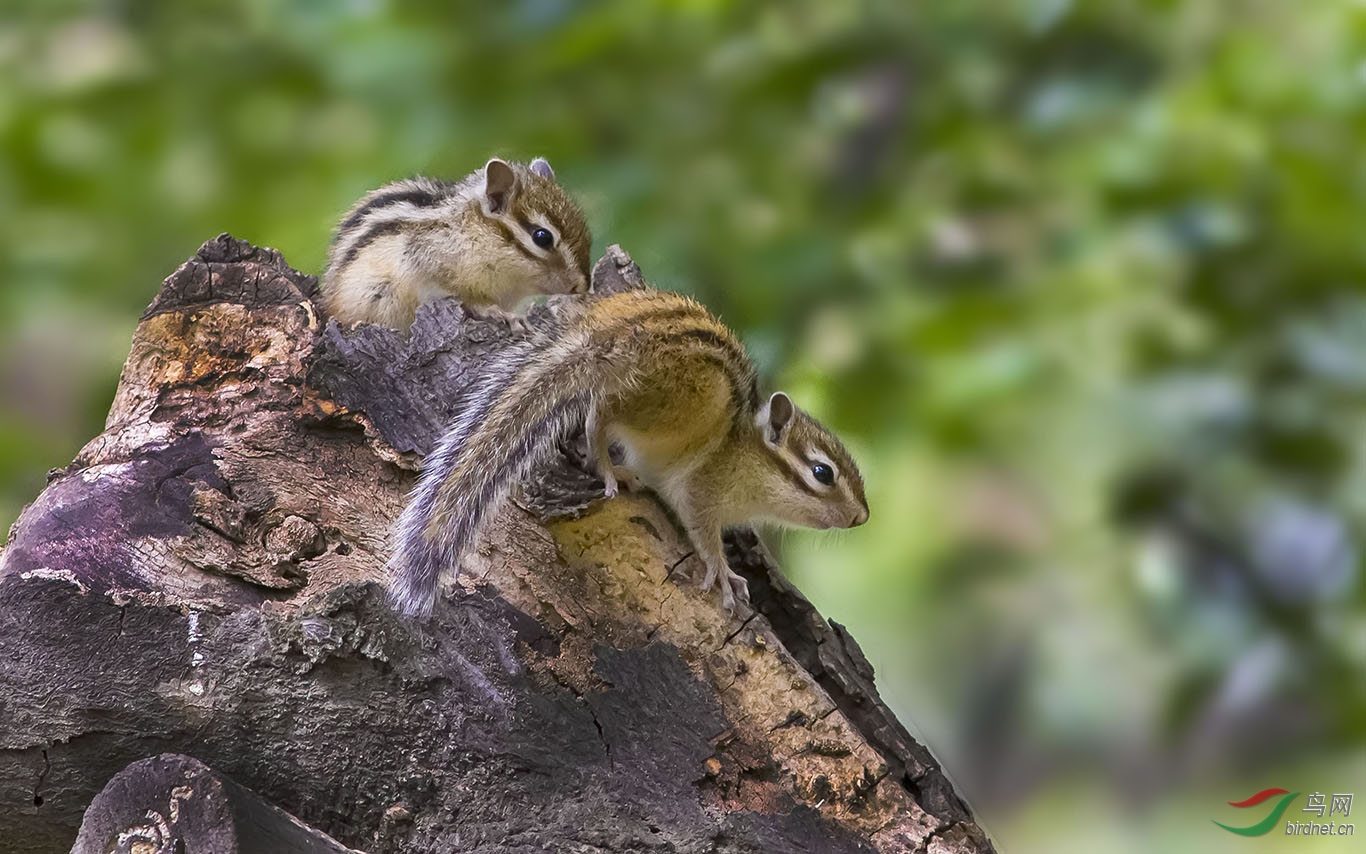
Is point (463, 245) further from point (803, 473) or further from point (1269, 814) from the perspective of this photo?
point (1269, 814)

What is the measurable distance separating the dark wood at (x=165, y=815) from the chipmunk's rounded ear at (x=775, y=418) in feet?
4.34

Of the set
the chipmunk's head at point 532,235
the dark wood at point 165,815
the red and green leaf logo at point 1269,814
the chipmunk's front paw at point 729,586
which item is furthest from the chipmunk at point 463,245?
Result: the red and green leaf logo at point 1269,814

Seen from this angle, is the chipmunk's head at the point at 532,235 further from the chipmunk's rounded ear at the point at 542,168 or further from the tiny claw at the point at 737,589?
the tiny claw at the point at 737,589

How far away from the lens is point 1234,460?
11.7 ft

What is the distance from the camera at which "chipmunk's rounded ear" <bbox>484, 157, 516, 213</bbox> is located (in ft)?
8.87

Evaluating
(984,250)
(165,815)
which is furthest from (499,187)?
(165,815)

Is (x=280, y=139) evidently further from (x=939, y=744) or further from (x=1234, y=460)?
(x=1234, y=460)

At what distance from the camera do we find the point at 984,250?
11.5 feet

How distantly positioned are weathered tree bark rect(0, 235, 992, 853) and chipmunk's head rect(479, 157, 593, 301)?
51cm

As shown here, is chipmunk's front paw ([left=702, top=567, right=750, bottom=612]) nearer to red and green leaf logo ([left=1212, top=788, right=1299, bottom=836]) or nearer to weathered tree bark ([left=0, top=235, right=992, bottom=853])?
Result: weathered tree bark ([left=0, top=235, right=992, bottom=853])

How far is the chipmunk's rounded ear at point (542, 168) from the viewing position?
2869 millimetres

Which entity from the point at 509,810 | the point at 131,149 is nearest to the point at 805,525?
the point at 509,810

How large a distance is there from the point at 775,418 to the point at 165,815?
141 cm

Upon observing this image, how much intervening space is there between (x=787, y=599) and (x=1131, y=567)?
173 cm
